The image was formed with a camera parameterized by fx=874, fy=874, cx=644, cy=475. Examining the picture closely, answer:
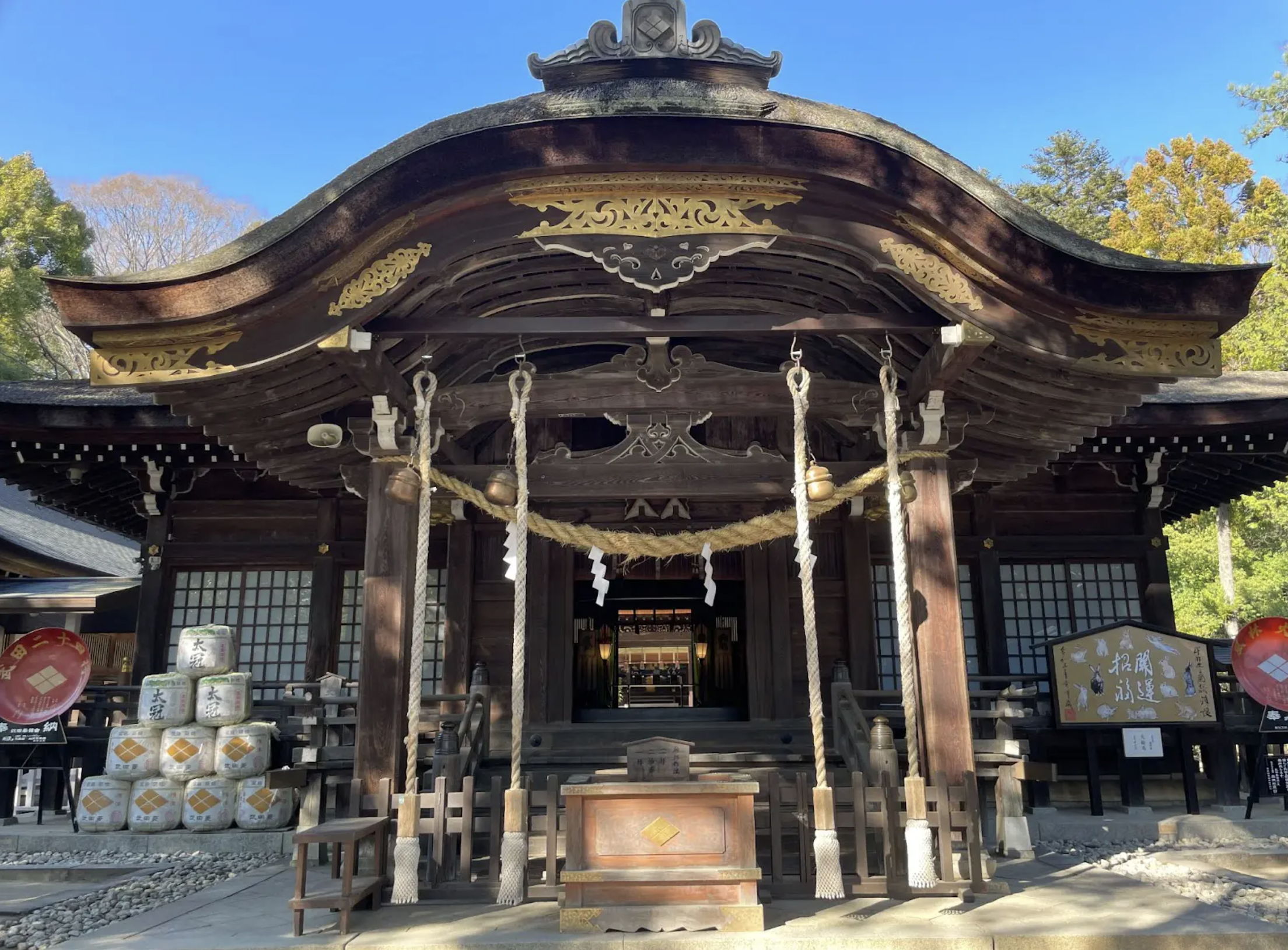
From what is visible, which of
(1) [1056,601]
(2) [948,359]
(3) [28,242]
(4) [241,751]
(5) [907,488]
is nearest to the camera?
(2) [948,359]

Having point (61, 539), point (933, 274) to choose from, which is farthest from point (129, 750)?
point (61, 539)

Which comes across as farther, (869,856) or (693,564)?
(693,564)

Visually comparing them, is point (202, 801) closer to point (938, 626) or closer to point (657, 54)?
point (938, 626)

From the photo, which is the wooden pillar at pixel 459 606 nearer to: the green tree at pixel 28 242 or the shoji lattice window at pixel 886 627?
the shoji lattice window at pixel 886 627

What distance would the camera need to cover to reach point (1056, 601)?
35.1 feet

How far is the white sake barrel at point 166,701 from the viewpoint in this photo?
8.65 meters

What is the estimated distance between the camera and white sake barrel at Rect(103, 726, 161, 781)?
8555mm

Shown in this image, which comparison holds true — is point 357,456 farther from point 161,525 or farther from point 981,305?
point 981,305

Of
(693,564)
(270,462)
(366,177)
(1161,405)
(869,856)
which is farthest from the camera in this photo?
(693,564)

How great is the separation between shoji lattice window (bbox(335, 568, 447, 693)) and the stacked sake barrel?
1480 millimetres

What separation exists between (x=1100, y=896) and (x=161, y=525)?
10098 millimetres

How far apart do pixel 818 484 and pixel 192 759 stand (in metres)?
6.77

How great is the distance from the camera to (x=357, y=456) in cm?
756

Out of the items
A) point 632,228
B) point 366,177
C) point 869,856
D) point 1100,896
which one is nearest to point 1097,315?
point 632,228
